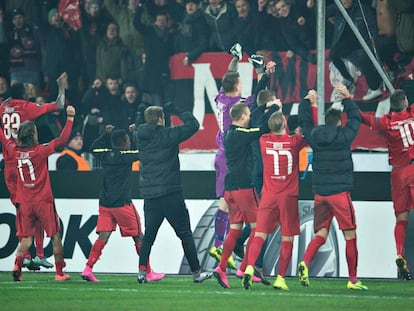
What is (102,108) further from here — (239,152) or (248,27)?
(239,152)

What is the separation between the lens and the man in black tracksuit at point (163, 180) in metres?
14.0

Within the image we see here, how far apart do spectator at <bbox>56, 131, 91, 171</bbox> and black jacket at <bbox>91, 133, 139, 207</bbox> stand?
2302 millimetres

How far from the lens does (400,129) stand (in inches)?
564

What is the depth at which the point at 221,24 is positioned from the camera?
17.6 metres

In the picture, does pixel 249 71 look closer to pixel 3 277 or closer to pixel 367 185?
pixel 367 185

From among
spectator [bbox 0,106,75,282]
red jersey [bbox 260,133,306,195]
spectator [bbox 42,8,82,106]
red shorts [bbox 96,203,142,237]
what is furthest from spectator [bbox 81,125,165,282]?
spectator [bbox 42,8,82,106]

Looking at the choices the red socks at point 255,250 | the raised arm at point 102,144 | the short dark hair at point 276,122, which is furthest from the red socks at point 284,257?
the raised arm at point 102,144

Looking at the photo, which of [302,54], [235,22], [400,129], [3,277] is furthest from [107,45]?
[400,129]

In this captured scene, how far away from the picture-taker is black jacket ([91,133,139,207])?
48.9 ft

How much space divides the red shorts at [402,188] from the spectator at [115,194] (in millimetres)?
2869

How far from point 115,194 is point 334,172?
9.77 ft

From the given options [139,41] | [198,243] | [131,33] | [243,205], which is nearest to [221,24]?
[139,41]

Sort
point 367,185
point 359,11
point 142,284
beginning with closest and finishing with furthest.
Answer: point 142,284
point 367,185
point 359,11

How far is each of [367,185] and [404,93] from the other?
51.5 inches
